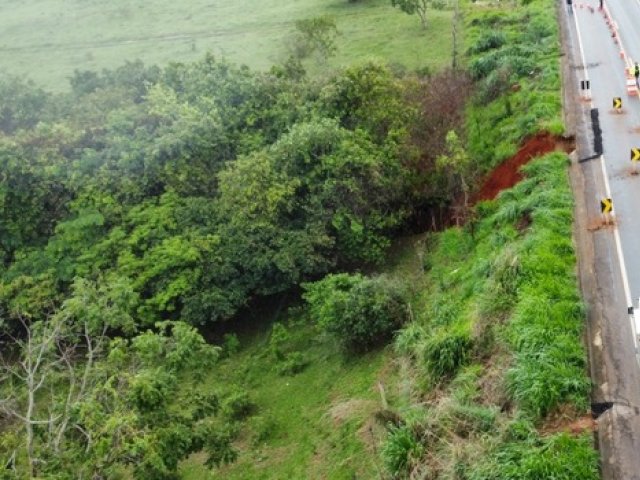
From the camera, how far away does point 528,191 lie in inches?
958

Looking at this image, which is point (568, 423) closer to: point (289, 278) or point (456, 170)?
point (289, 278)

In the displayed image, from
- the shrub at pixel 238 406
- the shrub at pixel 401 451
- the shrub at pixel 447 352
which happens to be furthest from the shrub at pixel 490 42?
the shrub at pixel 401 451

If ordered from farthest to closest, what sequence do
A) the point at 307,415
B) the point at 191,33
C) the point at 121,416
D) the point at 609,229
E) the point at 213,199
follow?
the point at 191,33 < the point at 213,199 < the point at 307,415 < the point at 609,229 < the point at 121,416

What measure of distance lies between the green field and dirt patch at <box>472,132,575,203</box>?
17277 millimetres

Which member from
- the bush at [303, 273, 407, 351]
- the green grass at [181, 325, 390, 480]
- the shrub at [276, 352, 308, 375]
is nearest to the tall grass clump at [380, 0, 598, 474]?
the bush at [303, 273, 407, 351]

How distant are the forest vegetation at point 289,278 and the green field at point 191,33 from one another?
11.9m

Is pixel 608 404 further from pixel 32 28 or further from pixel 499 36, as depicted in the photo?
pixel 32 28

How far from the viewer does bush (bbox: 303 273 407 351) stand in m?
23.4

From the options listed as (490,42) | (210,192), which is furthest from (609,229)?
(490,42)

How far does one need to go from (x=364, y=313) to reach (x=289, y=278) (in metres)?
4.70

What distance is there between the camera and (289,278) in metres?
27.2

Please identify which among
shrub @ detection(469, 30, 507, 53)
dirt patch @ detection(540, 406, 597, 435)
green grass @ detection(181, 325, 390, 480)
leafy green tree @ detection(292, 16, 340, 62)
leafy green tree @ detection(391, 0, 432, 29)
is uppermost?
leafy green tree @ detection(391, 0, 432, 29)

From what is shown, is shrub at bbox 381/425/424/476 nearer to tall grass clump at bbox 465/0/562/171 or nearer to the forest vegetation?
the forest vegetation

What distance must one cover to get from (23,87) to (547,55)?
27.7 m
